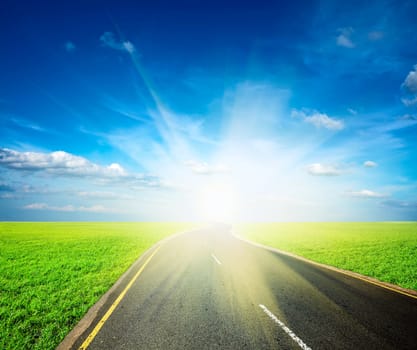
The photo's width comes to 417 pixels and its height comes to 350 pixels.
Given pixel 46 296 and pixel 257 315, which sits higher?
pixel 257 315

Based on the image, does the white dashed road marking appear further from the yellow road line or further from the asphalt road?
the yellow road line

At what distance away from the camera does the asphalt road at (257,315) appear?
4.55 m

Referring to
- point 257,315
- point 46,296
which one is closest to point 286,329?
point 257,315

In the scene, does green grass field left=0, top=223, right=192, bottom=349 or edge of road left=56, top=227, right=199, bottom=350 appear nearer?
edge of road left=56, top=227, right=199, bottom=350

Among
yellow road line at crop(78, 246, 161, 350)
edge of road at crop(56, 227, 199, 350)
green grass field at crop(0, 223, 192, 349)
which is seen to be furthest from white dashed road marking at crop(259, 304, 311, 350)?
A: green grass field at crop(0, 223, 192, 349)

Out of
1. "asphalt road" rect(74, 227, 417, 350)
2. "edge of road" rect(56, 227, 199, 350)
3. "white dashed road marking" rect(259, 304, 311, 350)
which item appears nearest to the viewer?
"white dashed road marking" rect(259, 304, 311, 350)

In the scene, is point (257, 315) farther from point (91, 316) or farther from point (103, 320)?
point (91, 316)

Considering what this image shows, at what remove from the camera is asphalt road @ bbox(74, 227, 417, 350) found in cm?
455

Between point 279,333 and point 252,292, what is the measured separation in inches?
109

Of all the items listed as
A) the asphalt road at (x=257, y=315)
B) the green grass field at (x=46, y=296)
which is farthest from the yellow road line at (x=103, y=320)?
the green grass field at (x=46, y=296)

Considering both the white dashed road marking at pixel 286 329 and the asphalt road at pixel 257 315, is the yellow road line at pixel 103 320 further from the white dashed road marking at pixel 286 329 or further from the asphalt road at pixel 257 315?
the white dashed road marking at pixel 286 329

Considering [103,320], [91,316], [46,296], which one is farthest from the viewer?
[46,296]

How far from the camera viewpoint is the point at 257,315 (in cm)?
572

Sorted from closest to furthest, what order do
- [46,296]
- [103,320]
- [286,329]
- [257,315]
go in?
1. [286,329]
2. [103,320]
3. [257,315]
4. [46,296]
